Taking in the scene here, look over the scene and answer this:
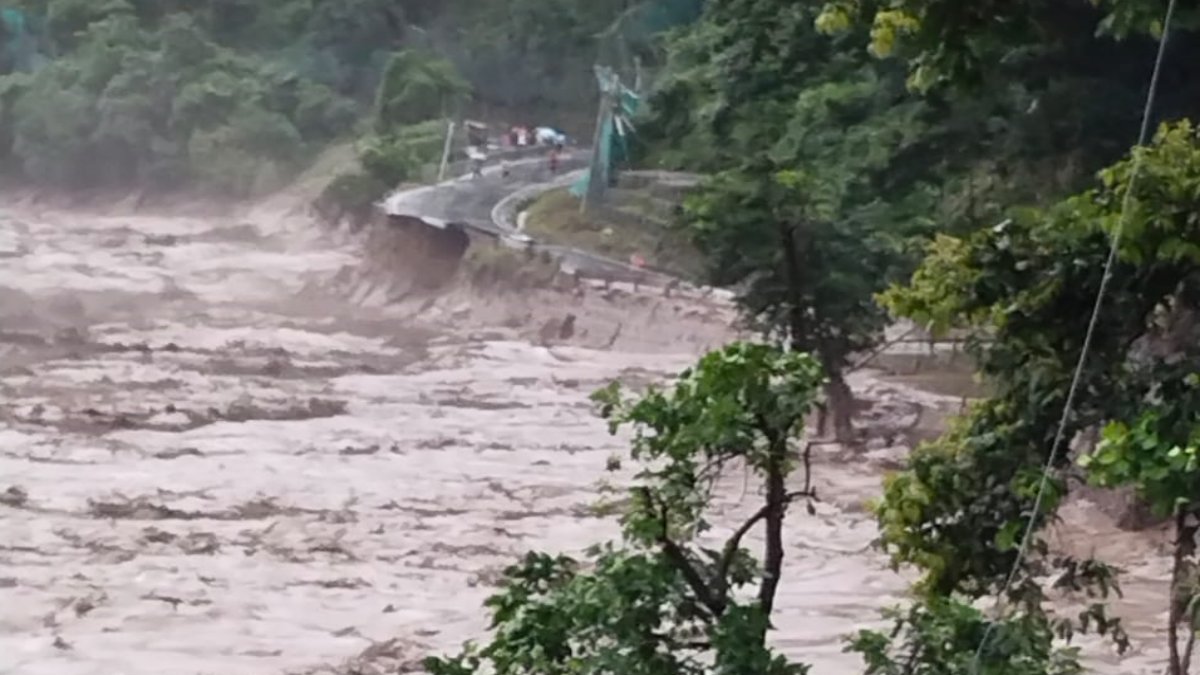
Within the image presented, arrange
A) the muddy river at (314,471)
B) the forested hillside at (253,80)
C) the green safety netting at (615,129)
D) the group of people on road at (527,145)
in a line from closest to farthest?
the muddy river at (314,471) → the green safety netting at (615,129) → the group of people on road at (527,145) → the forested hillside at (253,80)

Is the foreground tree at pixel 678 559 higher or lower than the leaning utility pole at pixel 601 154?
lower

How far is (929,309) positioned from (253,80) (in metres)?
41.6

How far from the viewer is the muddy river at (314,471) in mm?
12812

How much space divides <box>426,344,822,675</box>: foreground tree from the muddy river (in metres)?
6.23

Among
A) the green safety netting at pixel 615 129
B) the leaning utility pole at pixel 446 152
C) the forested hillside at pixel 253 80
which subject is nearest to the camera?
the green safety netting at pixel 615 129

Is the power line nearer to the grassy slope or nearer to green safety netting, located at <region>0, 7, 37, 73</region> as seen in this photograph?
the grassy slope

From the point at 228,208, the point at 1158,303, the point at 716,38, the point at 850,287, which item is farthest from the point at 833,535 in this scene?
the point at 228,208

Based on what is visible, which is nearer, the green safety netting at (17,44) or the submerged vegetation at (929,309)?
the submerged vegetation at (929,309)

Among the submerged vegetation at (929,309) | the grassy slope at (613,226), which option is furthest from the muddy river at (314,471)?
the grassy slope at (613,226)

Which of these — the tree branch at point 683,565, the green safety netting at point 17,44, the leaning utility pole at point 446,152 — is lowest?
the tree branch at point 683,565

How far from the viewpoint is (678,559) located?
16.5ft

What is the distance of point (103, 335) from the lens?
93.5 feet

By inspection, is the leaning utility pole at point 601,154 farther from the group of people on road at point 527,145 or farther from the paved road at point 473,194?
the group of people on road at point 527,145

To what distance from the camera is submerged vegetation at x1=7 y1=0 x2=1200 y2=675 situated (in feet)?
15.9
